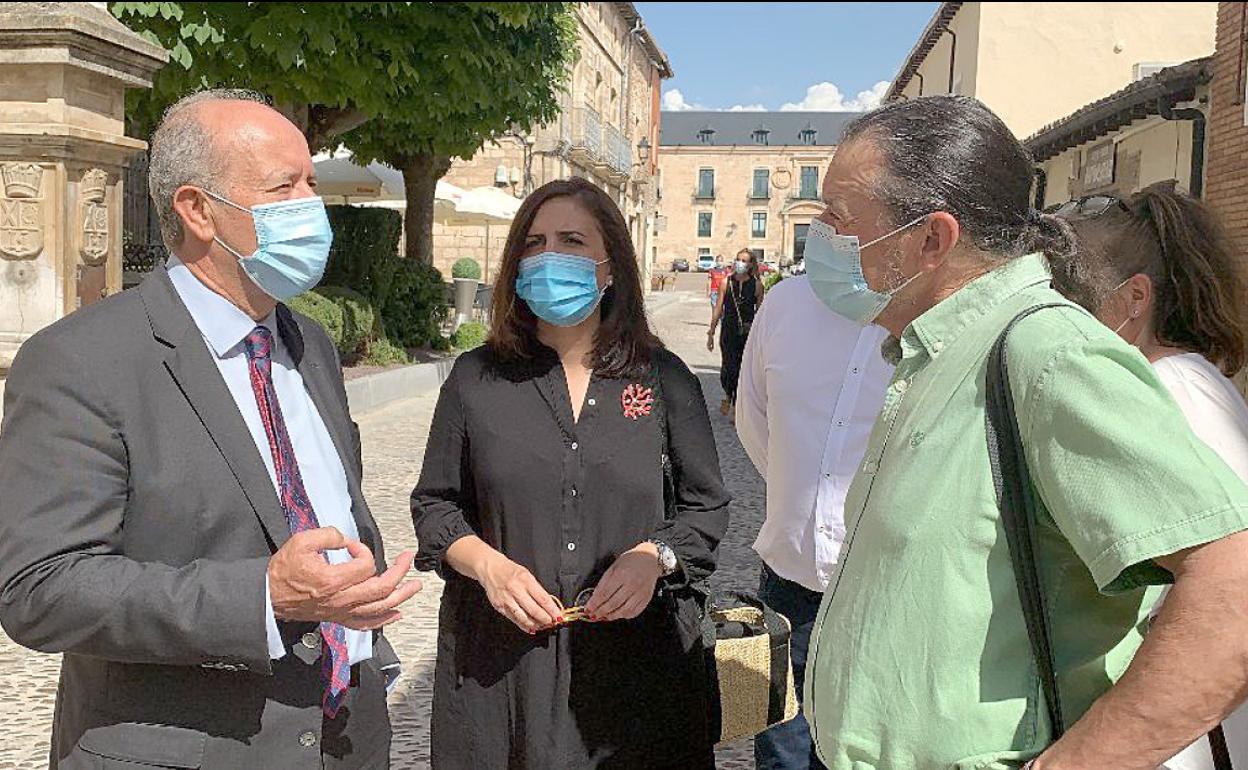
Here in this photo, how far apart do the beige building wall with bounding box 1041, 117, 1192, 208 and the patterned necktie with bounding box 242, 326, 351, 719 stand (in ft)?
32.5

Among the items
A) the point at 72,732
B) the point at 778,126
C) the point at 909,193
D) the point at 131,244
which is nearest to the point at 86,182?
the point at 72,732

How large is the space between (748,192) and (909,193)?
96.6 metres

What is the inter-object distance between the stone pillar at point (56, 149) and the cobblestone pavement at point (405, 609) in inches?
78.1

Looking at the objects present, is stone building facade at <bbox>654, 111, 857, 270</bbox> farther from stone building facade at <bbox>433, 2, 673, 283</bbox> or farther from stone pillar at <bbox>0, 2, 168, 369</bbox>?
stone pillar at <bbox>0, 2, 168, 369</bbox>

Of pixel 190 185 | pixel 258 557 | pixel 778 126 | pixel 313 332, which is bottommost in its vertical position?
pixel 258 557

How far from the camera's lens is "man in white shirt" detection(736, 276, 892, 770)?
10.3ft

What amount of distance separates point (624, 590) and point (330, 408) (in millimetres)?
758

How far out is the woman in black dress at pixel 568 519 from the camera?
2527 millimetres

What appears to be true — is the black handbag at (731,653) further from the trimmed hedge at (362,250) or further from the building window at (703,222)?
the building window at (703,222)

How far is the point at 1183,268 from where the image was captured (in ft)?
8.41

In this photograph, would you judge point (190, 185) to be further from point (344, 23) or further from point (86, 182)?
point (344, 23)

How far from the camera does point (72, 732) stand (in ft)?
6.24

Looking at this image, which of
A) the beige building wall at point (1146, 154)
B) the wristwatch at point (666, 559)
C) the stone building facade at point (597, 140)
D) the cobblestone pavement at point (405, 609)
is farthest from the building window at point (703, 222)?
the wristwatch at point (666, 559)

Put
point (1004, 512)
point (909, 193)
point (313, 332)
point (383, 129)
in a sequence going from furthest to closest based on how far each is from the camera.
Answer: point (383, 129)
point (313, 332)
point (909, 193)
point (1004, 512)
